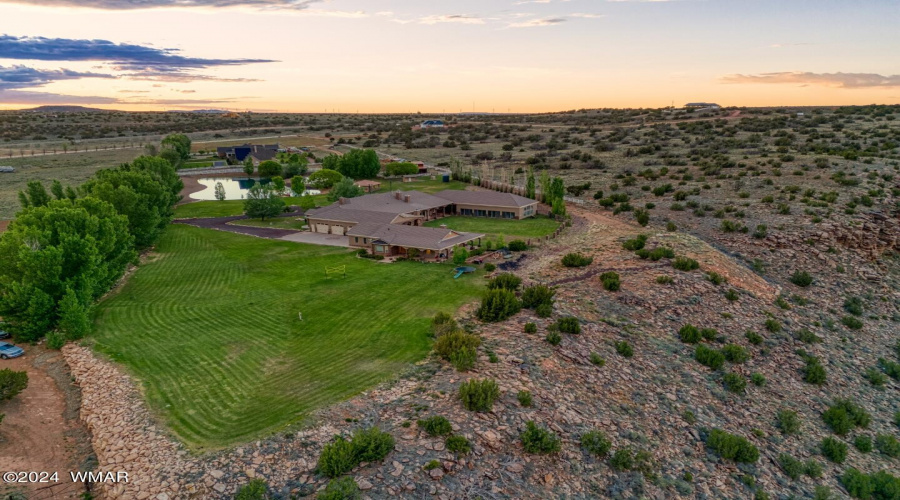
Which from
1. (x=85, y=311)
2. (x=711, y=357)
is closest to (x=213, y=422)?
(x=85, y=311)

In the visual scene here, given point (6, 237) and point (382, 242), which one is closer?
point (6, 237)

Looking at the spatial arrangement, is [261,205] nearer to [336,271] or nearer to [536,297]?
[336,271]

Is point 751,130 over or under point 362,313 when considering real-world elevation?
over

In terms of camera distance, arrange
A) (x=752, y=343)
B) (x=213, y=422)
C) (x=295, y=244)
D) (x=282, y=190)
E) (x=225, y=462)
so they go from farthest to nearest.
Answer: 1. (x=282, y=190)
2. (x=295, y=244)
3. (x=752, y=343)
4. (x=213, y=422)
5. (x=225, y=462)

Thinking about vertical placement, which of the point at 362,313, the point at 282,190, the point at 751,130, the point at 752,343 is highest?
the point at 751,130

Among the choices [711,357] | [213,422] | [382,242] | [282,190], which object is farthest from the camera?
[282,190]

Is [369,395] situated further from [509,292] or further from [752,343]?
[752,343]

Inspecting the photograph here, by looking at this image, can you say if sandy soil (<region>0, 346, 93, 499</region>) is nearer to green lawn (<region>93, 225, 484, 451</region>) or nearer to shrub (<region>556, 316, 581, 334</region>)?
green lawn (<region>93, 225, 484, 451</region>)

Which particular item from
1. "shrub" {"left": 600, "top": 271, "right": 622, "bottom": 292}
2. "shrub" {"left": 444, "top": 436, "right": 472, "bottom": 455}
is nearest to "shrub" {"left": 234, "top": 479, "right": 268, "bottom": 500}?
"shrub" {"left": 444, "top": 436, "right": 472, "bottom": 455}
